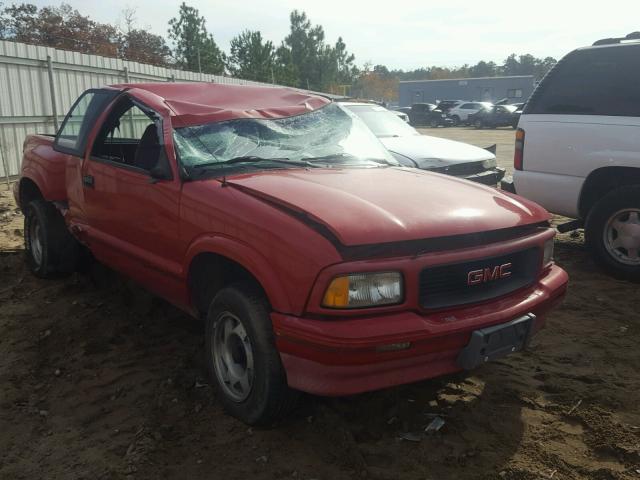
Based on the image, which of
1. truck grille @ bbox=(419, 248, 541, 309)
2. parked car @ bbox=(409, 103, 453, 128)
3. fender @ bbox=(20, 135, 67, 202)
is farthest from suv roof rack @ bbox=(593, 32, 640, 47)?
parked car @ bbox=(409, 103, 453, 128)

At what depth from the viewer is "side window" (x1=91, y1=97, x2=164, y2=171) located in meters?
3.62

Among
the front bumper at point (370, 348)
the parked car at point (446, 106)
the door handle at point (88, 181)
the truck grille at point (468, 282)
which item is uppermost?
the parked car at point (446, 106)

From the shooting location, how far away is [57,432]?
9.55 feet

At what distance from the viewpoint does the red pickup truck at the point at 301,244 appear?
2.43 metres

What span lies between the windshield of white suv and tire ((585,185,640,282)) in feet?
14.7

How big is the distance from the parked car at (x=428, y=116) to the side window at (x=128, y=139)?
34.2 meters

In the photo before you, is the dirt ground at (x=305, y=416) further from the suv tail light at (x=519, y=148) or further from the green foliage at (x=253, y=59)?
the green foliage at (x=253, y=59)

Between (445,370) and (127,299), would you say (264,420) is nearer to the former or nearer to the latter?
(445,370)

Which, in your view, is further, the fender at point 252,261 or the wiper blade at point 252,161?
the wiper blade at point 252,161

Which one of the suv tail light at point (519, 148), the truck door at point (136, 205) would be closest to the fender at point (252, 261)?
the truck door at point (136, 205)

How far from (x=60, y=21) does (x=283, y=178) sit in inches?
1773

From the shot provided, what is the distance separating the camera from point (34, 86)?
35.9ft

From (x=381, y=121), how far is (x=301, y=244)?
24.4 feet

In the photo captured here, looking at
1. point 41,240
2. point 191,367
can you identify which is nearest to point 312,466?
point 191,367
